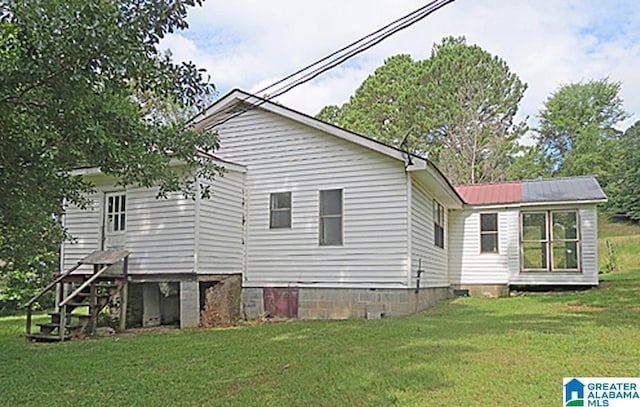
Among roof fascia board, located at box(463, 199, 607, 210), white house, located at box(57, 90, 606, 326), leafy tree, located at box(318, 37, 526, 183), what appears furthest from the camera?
leafy tree, located at box(318, 37, 526, 183)

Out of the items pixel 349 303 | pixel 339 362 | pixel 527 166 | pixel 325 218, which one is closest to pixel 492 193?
pixel 325 218

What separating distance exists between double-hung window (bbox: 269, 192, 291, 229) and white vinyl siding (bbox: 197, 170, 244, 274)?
739 mm

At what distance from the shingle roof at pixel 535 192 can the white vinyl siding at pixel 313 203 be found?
19.6 ft

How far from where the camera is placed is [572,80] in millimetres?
40562

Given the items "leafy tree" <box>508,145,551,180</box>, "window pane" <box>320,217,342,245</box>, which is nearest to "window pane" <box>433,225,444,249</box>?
"window pane" <box>320,217,342,245</box>

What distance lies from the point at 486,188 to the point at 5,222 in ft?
45.0

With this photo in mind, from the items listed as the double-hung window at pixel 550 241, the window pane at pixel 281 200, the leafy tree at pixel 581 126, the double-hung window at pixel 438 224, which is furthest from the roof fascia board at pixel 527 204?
the leafy tree at pixel 581 126

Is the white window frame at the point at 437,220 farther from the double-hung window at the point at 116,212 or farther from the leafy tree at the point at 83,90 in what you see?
the leafy tree at the point at 83,90

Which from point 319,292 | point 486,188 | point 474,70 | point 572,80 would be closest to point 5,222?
point 319,292

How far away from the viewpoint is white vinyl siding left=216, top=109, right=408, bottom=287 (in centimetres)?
1128

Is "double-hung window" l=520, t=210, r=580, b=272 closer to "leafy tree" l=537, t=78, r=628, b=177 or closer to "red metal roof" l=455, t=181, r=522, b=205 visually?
"red metal roof" l=455, t=181, r=522, b=205

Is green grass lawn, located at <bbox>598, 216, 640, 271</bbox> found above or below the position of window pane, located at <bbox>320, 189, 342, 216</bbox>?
below

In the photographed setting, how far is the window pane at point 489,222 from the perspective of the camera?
16234mm

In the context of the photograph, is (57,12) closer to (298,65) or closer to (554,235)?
(298,65)
